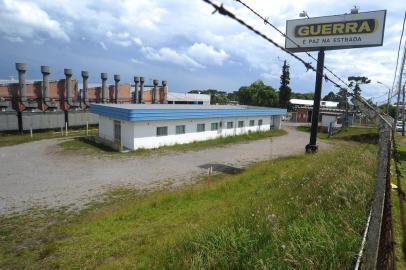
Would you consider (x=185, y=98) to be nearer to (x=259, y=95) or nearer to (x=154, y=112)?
(x=259, y=95)

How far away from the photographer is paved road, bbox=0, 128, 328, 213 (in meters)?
12.8

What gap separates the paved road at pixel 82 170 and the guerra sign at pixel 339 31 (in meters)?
9.65

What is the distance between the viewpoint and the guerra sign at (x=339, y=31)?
1983 centimetres

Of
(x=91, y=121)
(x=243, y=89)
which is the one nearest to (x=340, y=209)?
(x=91, y=121)

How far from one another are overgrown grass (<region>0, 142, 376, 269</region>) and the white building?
11.4 m

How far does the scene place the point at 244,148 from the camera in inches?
1066

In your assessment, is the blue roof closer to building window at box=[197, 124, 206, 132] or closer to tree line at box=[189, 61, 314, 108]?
building window at box=[197, 124, 206, 132]

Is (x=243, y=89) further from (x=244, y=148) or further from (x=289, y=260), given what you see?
(x=289, y=260)

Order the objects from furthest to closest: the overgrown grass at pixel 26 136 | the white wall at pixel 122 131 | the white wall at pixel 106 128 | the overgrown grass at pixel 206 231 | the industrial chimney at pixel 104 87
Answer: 1. the industrial chimney at pixel 104 87
2. the white wall at pixel 106 128
3. the overgrown grass at pixel 26 136
4. the white wall at pixel 122 131
5. the overgrown grass at pixel 206 231

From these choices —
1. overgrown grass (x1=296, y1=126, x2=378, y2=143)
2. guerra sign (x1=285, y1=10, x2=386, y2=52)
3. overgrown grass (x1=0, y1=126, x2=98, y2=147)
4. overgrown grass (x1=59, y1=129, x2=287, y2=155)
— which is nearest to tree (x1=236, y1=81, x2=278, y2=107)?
overgrown grass (x1=296, y1=126, x2=378, y2=143)

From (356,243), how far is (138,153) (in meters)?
19.7

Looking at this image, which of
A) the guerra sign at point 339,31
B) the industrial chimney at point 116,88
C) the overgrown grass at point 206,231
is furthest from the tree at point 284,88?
the overgrown grass at point 206,231

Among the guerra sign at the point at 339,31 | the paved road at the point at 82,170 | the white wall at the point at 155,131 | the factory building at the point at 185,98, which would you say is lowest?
the paved road at the point at 82,170

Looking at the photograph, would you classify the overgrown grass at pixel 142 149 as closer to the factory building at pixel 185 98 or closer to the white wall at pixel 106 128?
the white wall at pixel 106 128
